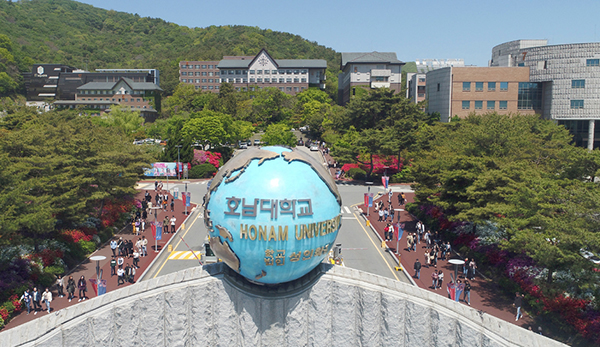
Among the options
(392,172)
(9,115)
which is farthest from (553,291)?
(9,115)

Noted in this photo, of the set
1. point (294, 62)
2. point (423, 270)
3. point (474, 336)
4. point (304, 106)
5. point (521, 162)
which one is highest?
point (294, 62)

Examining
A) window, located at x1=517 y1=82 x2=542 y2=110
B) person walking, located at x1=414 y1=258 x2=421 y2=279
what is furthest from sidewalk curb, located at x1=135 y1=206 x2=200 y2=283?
window, located at x1=517 y1=82 x2=542 y2=110

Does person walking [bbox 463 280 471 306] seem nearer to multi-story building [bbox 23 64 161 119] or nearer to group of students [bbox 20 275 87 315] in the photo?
group of students [bbox 20 275 87 315]

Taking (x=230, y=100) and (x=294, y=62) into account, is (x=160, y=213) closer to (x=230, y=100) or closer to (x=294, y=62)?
(x=230, y=100)

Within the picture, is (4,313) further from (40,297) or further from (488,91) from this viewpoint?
(488,91)

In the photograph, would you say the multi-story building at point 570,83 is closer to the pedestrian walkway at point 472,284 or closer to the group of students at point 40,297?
the pedestrian walkway at point 472,284
